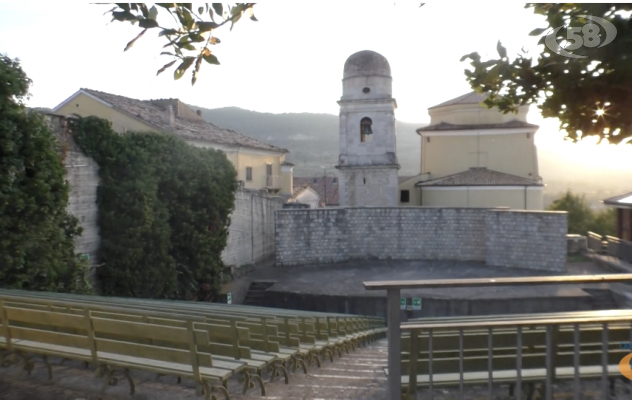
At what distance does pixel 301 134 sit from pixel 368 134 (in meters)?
90.3

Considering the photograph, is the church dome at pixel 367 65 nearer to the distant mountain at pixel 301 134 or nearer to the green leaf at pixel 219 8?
the green leaf at pixel 219 8

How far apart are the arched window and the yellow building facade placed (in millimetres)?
6831

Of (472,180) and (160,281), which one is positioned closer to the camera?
(160,281)

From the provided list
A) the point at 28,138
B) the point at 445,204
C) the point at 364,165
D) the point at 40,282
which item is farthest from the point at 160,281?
the point at 445,204

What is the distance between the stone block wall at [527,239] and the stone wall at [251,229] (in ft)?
32.3

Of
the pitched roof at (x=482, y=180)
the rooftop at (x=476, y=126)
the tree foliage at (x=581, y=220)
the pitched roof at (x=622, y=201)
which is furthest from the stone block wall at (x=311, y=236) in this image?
the tree foliage at (x=581, y=220)

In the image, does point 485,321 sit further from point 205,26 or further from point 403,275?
point 403,275

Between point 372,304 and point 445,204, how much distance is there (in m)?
13.8

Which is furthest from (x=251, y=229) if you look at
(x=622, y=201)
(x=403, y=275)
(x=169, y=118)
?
(x=622, y=201)

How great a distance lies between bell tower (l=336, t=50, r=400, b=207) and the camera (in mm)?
28453

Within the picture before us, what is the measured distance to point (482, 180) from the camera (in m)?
30.2

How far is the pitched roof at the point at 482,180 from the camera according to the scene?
29.5 m

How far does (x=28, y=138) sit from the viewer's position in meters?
9.52

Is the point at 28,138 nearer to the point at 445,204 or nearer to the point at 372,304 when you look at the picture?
the point at 372,304
